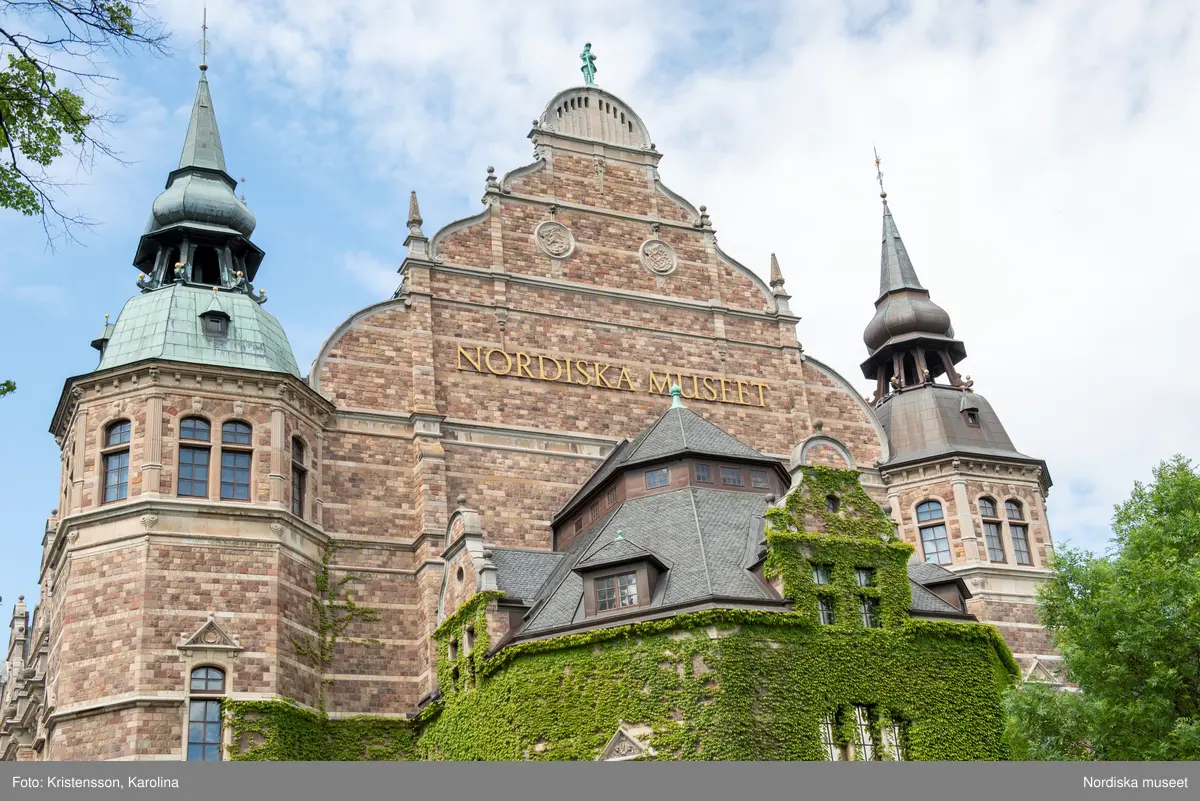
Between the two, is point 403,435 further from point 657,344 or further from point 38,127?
point 38,127

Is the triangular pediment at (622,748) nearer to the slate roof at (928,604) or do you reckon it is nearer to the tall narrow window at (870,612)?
the tall narrow window at (870,612)

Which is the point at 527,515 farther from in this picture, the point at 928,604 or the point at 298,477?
the point at 928,604

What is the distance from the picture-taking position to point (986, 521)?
36.7m

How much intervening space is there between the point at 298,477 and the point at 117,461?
3.93 metres

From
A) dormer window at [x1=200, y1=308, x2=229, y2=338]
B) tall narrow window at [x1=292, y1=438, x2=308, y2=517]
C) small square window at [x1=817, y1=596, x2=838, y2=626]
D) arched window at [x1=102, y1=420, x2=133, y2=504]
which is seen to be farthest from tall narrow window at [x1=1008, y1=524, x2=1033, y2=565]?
arched window at [x1=102, y1=420, x2=133, y2=504]

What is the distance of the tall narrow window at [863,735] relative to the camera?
2555 centimetres

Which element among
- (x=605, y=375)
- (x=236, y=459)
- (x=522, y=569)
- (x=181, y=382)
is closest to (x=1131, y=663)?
(x=522, y=569)

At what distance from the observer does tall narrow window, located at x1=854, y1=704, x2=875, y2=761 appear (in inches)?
1006

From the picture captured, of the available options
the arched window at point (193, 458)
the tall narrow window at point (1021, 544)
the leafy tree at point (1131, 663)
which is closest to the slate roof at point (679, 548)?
the leafy tree at point (1131, 663)

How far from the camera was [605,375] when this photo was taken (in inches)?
1406

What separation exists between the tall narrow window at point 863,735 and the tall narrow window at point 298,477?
1307 centimetres

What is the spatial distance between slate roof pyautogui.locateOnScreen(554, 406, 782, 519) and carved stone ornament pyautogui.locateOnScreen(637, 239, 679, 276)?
252 inches

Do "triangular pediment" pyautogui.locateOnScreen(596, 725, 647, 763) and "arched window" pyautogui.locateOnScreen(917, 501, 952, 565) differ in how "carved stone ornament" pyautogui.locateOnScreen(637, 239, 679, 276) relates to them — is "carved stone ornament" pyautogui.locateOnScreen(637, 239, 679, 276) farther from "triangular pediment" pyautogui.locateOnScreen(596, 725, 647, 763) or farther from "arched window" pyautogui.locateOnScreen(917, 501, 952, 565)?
"triangular pediment" pyautogui.locateOnScreen(596, 725, 647, 763)

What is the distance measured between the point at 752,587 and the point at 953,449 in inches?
502
